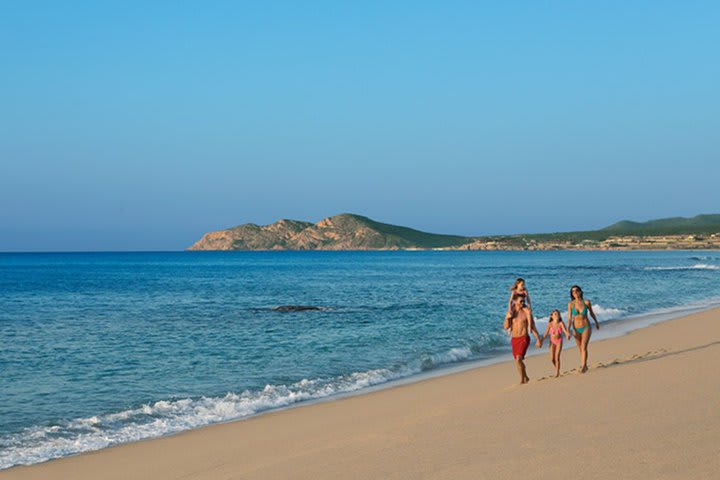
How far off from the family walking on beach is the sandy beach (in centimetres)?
52

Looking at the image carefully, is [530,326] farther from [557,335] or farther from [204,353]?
[204,353]

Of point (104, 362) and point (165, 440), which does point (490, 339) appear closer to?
point (104, 362)

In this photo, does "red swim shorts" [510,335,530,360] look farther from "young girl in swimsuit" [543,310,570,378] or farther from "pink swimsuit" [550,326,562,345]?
"pink swimsuit" [550,326,562,345]

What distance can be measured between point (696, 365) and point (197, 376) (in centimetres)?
1126

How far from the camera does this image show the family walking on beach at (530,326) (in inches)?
566

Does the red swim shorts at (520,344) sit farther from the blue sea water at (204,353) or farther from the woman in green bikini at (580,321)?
the blue sea water at (204,353)

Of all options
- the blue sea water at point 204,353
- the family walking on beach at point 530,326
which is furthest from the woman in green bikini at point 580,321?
the blue sea water at point 204,353

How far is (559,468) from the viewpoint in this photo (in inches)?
320

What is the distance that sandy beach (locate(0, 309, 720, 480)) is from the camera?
27.6ft

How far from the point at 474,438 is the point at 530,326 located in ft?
16.3

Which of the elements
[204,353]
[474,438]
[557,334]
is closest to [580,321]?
[557,334]

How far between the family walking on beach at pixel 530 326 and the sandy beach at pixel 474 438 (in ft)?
1.70

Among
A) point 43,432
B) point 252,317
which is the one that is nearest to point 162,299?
point 252,317

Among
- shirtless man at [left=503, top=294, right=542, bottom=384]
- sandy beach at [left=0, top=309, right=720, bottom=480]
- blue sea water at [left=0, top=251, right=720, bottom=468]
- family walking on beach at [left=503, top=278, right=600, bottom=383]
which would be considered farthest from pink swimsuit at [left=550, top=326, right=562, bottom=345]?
blue sea water at [left=0, top=251, right=720, bottom=468]
